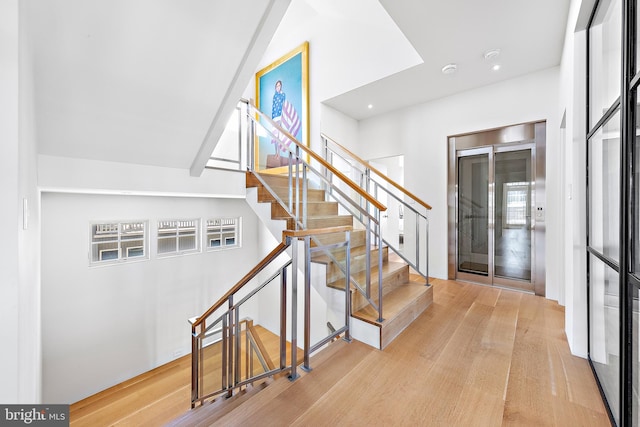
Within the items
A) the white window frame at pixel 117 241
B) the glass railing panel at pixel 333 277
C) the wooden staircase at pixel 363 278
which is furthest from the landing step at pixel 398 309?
the white window frame at pixel 117 241

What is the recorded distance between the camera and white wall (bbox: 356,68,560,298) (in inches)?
128

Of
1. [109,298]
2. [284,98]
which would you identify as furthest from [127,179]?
[284,98]

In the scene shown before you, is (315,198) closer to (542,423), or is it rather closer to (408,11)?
(408,11)

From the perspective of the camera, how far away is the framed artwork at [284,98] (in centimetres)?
405

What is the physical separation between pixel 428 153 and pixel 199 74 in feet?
11.1

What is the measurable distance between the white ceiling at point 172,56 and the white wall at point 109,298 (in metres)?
2.20

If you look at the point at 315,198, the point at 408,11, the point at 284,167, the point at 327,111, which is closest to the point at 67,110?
the point at 284,167

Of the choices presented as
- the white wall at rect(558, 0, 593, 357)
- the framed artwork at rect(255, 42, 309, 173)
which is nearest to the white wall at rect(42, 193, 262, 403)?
the framed artwork at rect(255, 42, 309, 173)

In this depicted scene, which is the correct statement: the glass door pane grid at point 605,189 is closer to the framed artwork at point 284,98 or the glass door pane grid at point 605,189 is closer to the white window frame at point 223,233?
the framed artwork at point 284,98

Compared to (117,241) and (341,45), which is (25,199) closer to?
(117,241)

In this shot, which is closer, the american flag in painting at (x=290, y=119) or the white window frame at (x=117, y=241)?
the white window frame at (x=117, y=241)

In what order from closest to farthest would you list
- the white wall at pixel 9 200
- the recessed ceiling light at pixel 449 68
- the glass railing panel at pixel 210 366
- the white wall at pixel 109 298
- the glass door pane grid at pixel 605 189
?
the white wall at pixel 9 200, the glass door pane grid at pixel 605 189, the glass railing panel at pixel 210 366, the recessed ceiling light at pixel 449 68, the white wall at pixel 109 298

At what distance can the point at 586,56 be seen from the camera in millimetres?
1897

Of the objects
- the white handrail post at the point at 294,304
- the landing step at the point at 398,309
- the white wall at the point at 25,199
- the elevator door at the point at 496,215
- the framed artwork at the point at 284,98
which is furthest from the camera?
the framed artwork at the point at 284,98
